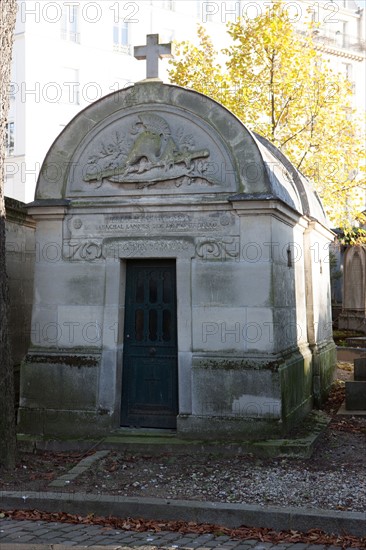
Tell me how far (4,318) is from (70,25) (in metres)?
29.7

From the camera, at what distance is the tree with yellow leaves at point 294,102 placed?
62.7 ft

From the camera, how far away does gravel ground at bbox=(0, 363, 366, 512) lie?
7141 mm

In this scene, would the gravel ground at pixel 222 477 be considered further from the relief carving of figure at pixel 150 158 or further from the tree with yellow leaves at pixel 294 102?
the tree with yellow leaves at pixel 294 102

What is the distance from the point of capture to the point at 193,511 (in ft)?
22.2

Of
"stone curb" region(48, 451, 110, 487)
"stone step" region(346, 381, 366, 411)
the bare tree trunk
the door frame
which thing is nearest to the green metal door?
the door frame

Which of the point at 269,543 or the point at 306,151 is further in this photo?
the point at 306,151

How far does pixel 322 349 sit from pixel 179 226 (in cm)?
418

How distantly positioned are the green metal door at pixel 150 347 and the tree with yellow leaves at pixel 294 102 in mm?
10040

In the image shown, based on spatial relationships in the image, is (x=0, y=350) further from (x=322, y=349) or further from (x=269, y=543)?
(x=322, y=349)

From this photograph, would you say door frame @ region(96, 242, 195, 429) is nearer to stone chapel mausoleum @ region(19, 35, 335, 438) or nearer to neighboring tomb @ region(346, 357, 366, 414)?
stone chapel mausoleum @ region(19, 35, 335, 438)

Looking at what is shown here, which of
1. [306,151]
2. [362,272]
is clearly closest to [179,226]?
[306,151]

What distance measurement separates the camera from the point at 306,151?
19.0 metres

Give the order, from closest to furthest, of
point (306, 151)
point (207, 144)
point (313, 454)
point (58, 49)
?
1. point (313, 454)
2. point (207, 144)
3. point (306, 151)
4. point (58, 49)

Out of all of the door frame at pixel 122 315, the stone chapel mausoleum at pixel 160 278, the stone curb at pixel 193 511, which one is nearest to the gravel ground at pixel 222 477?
the stone curb at pixel 193 511
